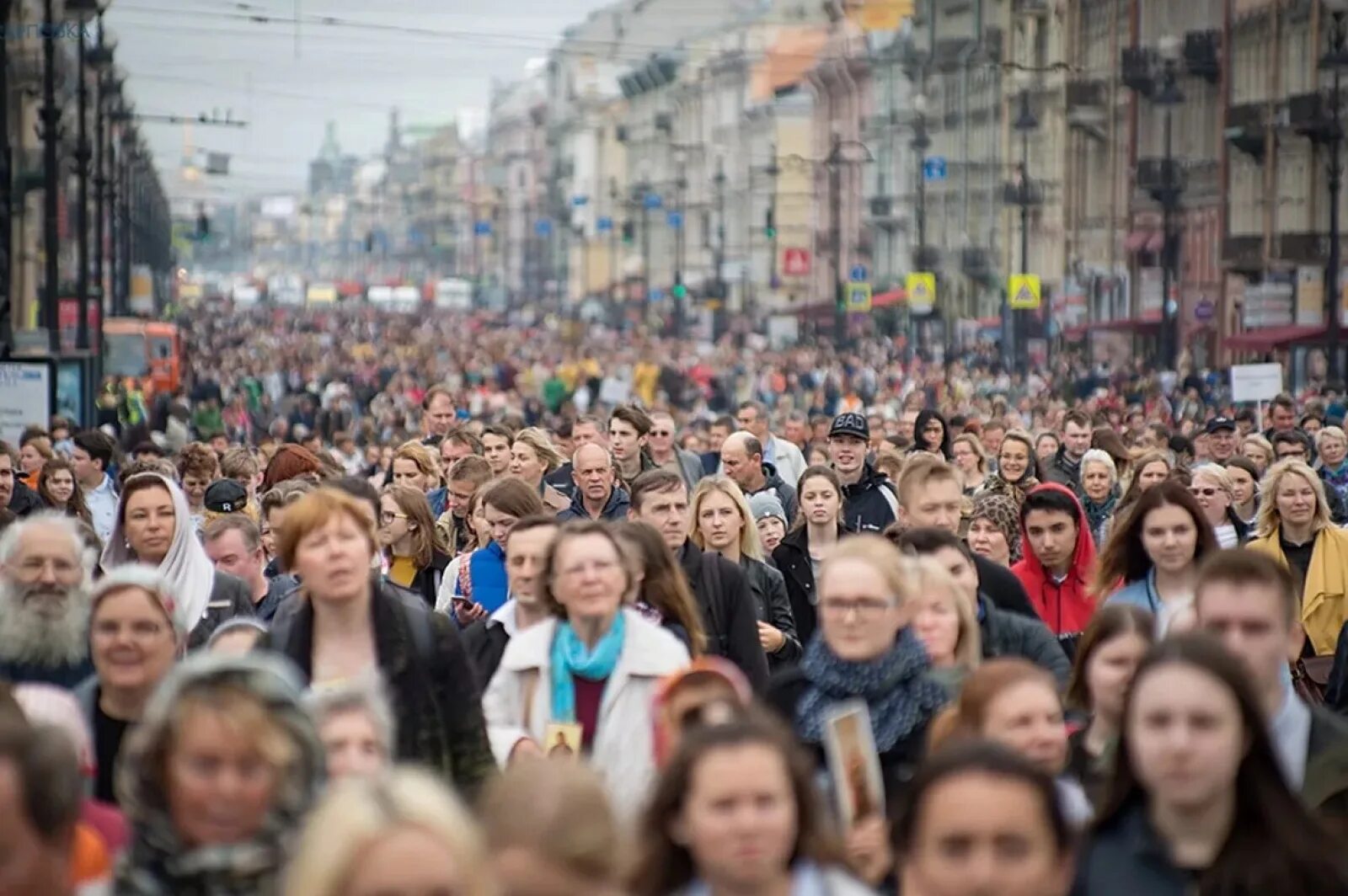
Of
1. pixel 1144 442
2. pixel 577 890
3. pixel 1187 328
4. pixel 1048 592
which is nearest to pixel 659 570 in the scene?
pixel 1048 592

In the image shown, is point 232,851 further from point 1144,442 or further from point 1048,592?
point 1144,442

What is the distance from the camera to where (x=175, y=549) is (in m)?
11.0

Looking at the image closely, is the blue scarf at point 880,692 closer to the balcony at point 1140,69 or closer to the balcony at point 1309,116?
the balcony at point 1309,116

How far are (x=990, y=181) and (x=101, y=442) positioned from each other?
7487 centimetres

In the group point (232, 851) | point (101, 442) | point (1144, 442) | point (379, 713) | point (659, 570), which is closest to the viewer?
point (232, 851)

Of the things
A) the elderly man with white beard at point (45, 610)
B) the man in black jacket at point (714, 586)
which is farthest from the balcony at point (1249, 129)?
the elderly man with white beard at point (45, 610)

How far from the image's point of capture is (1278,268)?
60.6m

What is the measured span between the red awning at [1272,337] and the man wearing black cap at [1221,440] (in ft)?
106

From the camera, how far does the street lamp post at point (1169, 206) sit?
51.7m

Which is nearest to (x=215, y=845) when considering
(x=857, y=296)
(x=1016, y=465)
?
(x=1016, y=465)

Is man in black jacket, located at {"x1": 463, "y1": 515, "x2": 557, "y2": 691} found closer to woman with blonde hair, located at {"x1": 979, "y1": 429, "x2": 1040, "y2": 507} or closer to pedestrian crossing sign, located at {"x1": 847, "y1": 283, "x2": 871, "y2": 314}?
woman with blonde hair, located at {"x1": 979, "y1": 429, "x2": 1040, "y2": 507}

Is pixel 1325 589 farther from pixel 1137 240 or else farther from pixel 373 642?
pixel 1137 240

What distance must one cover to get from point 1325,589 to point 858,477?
4147 mm

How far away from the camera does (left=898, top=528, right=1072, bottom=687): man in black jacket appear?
30.6 feet
